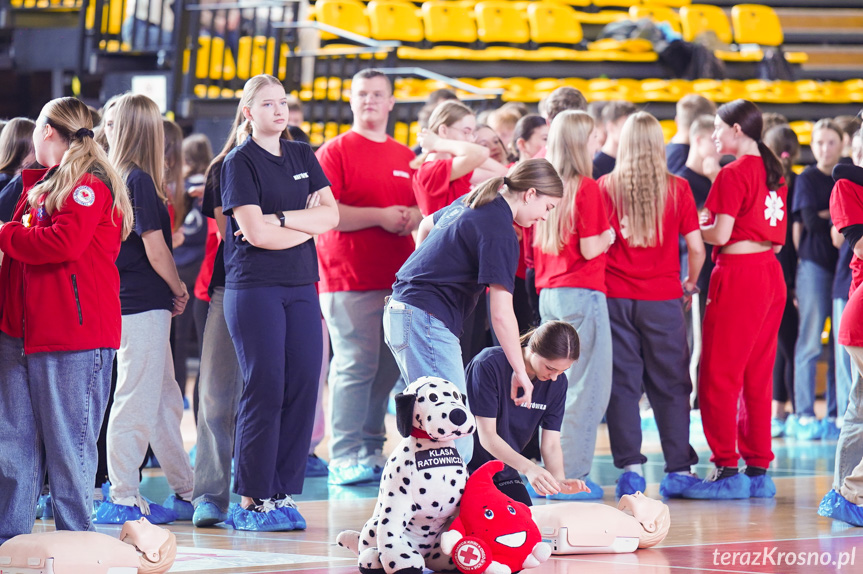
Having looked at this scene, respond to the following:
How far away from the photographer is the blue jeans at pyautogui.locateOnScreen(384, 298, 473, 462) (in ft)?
12.7

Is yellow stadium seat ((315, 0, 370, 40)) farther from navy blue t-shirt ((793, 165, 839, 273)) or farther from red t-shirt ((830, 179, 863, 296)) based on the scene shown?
red t-shirt ((830, 179, 863, 296))

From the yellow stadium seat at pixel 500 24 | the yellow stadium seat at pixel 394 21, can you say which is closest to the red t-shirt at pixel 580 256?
the yellow stadium seat at pixel 394 21

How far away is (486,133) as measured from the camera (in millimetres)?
5648

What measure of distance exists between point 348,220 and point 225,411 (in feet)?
3.72

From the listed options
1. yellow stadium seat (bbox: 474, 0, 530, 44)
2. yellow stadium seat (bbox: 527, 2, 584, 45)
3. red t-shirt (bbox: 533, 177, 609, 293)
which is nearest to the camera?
red t-shirt (bbox: 533, 177, 609, 293)

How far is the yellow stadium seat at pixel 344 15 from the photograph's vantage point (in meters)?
12.5

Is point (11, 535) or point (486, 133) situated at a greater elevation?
point (486, 133)

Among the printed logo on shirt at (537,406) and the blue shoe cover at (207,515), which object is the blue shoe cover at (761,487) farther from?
the blue shoe cover at (207,515)

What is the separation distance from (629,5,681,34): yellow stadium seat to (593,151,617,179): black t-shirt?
9314mm

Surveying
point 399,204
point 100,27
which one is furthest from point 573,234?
point 100,27

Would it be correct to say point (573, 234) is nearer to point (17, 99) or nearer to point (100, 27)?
point (100, 27)

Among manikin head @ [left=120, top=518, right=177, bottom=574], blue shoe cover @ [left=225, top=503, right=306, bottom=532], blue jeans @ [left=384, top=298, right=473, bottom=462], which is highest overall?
blue jeans @ [left=384, top=298, right=473, bottom=462]

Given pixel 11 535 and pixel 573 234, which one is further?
pixel 573 234

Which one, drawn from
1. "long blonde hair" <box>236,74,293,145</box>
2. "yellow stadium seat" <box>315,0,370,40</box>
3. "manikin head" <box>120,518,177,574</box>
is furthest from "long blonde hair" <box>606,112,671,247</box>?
"yellow stadium seat" <box>315,0,370,40</box>
